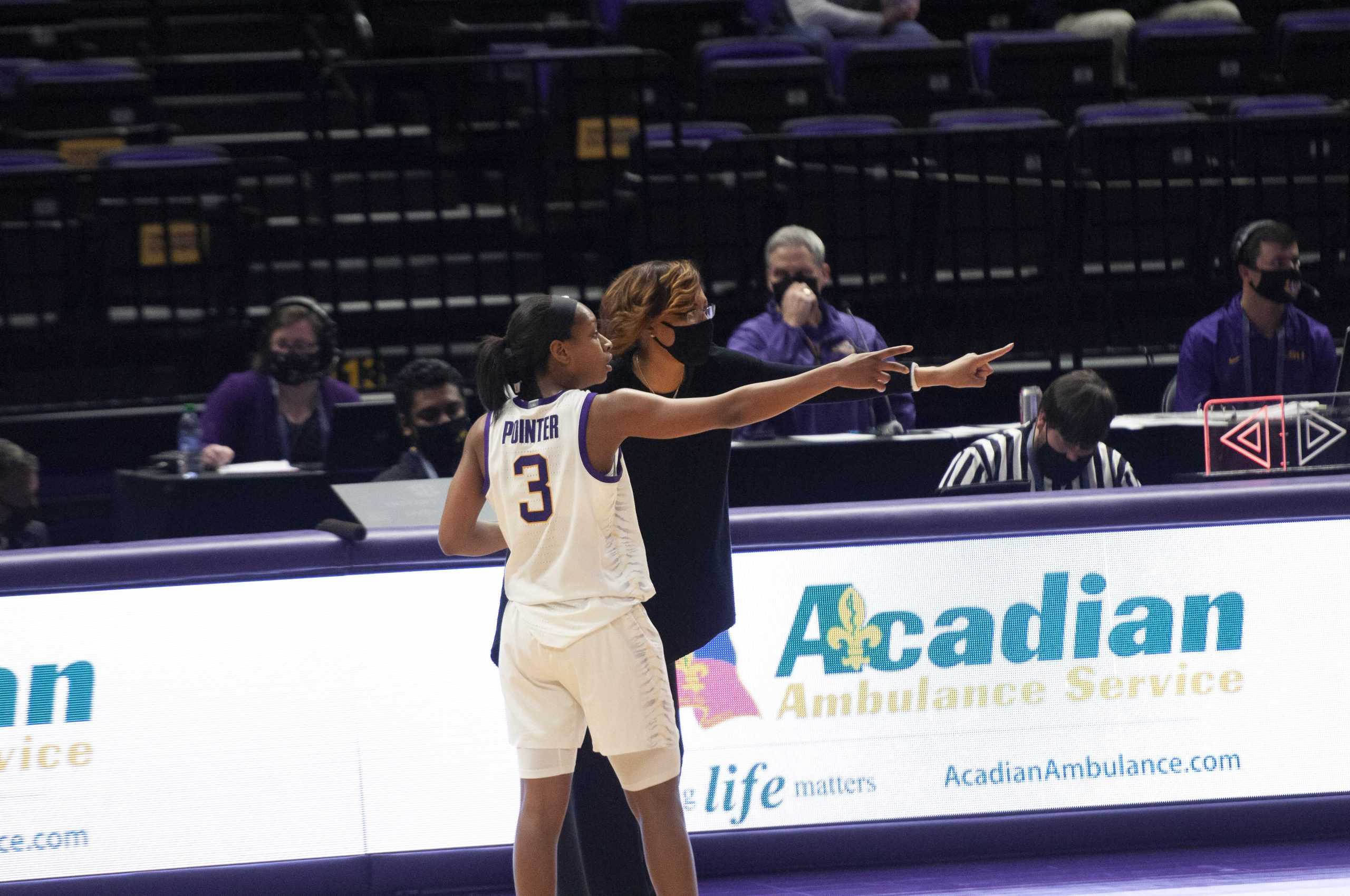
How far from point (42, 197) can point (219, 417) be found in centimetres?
243

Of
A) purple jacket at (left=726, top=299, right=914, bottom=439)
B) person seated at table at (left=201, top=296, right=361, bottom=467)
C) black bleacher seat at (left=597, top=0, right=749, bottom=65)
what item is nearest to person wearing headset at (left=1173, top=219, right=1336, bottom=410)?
purple jacket at (left=726, top=299, right=914, bottom=439)

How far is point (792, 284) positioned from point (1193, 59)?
4.59 m

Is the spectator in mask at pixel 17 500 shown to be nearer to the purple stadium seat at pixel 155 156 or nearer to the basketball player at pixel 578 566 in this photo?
the basketball player at pixel 578 566

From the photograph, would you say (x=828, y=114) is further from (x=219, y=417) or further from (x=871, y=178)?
(x=219, y=417)

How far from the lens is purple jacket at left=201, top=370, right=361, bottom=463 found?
643 cm

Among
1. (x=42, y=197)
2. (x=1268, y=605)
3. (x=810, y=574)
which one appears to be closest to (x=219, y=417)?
(x=42, y=197)

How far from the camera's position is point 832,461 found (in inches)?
217

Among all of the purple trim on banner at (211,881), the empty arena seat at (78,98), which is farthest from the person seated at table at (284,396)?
the empty arena seat at (78,98)

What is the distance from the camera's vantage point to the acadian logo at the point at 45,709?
13.3ft

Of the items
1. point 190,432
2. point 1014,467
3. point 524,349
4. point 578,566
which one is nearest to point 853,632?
point 1014,467

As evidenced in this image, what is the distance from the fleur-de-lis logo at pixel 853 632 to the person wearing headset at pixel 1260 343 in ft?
8.53

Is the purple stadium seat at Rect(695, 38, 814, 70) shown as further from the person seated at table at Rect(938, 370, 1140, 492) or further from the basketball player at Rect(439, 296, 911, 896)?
the basketball player at Rect(439, 296, 911, 896)

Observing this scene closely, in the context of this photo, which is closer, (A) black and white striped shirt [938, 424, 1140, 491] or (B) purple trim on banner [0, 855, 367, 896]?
(B) purple trim on banner [0, 855, 367, 896]

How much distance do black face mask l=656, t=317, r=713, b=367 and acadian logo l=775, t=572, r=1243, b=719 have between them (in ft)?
3.62
